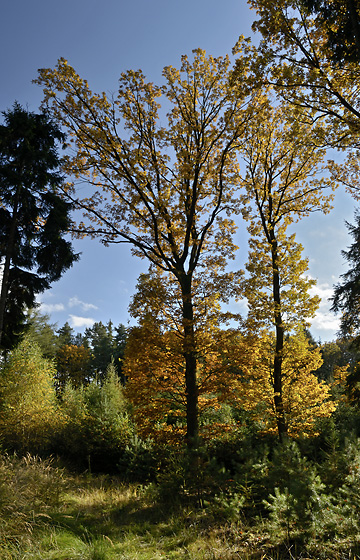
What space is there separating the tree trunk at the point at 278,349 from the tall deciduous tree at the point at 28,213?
6.76 meters

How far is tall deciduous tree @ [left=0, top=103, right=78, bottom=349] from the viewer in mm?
9391

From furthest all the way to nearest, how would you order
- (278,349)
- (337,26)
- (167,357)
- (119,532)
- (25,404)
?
1. (25,404)
2. (278,349)
3. (167,357)
4. (337,26)
5. (119,532)

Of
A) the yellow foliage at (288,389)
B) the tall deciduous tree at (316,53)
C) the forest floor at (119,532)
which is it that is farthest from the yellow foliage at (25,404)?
the tall deciduous tree at (316,53)

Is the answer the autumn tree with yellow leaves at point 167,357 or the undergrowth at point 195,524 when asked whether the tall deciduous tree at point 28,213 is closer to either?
the autumn tree with yellow leaves at point 167,357

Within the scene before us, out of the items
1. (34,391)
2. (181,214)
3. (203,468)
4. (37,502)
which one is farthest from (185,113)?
(34,391)

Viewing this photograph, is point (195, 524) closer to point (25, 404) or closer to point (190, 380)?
point (190, 380)

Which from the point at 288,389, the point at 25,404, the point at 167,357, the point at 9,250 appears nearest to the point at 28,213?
the point at 9,250

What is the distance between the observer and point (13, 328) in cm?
1073

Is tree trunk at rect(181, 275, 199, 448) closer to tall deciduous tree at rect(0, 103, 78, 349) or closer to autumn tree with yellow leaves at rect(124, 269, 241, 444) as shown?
autumn tree with yellow leaves at rect(124, 269, 241, 444)

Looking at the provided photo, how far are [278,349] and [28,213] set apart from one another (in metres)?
9.06

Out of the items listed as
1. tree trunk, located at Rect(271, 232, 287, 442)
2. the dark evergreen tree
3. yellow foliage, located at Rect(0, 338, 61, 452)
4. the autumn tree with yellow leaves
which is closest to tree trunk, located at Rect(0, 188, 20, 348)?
the autumn tree with yellow leaves

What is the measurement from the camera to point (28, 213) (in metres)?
9.78

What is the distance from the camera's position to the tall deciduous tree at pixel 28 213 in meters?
9.39

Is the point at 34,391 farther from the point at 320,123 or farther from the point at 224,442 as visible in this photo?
the point at 320,123
